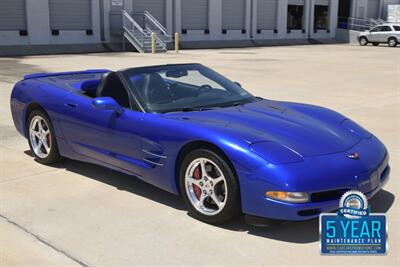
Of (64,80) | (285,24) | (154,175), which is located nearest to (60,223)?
(154,175)

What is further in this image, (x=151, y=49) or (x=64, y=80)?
(x=151, y=49)

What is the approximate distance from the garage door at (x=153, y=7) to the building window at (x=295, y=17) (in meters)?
15.3

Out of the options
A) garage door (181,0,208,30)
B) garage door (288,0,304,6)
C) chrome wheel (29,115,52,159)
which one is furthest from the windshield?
garage door (288,0,304,6)

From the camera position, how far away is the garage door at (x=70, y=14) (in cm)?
3009

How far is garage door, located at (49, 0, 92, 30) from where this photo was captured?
3009cm

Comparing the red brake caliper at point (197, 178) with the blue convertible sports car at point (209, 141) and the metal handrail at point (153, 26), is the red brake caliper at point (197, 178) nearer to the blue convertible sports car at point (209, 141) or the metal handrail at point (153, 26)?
the blue convertible sports car at point (209, 141)

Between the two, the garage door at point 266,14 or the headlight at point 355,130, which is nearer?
the headlight at point 355,130

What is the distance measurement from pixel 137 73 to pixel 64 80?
1.48 meters

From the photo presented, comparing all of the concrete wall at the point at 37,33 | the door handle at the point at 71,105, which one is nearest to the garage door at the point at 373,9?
the concrete wall at the point at 37,33

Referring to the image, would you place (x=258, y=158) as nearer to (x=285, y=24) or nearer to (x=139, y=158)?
(x=139, y=158)

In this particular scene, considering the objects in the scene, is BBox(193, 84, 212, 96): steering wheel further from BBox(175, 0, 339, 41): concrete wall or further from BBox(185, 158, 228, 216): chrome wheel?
BBox(175, 0, 339, 41): concrete wall

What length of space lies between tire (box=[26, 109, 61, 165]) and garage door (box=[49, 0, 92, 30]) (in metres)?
25.7

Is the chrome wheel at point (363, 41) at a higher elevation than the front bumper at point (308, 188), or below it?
below

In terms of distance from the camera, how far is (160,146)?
14.3 feet
